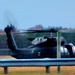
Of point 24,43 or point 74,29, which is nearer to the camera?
point 74,29

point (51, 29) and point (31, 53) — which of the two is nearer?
point (51, 29)

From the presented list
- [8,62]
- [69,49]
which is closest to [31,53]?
[69,49]

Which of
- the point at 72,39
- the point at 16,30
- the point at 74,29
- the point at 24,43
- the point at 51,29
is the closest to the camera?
the point at 74,29

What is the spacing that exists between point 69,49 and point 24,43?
957cm

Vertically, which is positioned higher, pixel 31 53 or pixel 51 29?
pixel 51 29

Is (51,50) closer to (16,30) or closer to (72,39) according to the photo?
(16,30)

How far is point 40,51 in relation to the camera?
77.4 ft

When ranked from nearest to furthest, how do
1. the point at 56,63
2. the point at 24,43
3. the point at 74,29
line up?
the point at 56,63, the point at 74,29, the point at 24,43

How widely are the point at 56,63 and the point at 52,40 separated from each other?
6465mm

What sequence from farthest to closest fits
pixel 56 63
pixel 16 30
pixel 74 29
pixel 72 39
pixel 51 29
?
pixel 72 39
pixel 16 30
pixel 51 29
pixel 74 29
pixel 56 63

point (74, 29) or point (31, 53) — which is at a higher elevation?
point (74, 29)

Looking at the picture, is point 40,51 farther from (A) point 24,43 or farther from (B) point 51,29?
(A) point 24,43

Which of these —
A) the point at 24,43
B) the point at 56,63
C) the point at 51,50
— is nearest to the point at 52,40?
the point at 51,50

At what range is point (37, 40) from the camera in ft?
77.5
